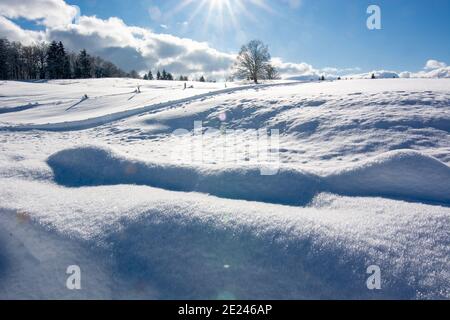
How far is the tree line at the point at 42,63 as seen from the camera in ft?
186

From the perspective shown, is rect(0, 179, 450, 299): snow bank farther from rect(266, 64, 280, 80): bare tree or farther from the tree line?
the tree line

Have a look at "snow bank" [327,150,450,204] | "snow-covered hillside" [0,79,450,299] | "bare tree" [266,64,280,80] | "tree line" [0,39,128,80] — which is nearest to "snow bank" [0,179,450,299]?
"snow-covered hillside" [0,79,450,299]

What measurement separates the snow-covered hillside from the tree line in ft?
197

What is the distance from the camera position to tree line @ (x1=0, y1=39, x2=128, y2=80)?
56.7 metres

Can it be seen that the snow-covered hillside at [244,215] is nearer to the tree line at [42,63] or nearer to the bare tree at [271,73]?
the bare tree at [271,73]

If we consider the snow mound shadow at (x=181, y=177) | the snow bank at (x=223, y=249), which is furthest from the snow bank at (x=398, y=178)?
the snow mound shadow at (x=181, y=177)

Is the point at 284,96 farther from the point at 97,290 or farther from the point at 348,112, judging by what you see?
the point at 97,290

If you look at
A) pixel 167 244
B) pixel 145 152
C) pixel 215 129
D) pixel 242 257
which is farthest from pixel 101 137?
pixel 242 257

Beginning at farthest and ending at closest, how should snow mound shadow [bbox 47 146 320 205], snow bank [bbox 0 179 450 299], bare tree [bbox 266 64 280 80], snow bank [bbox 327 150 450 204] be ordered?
1. bare tree [bbox 266 64 280 80]
2. snow mound shadow [bbox 47 146 320 205]
3. snow bank [bbox 327 150 450 204]
4. snow bank [bbox 0 179 450 299]

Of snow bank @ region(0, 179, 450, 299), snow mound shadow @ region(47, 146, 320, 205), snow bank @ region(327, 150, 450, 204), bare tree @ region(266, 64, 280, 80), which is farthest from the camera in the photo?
bare tree @ region(266, 64, 280, 80)

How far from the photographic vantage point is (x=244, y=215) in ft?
11.3

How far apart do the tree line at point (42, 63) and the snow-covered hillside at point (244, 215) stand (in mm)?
60127

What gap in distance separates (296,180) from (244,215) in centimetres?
134

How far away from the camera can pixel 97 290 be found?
2787mm
